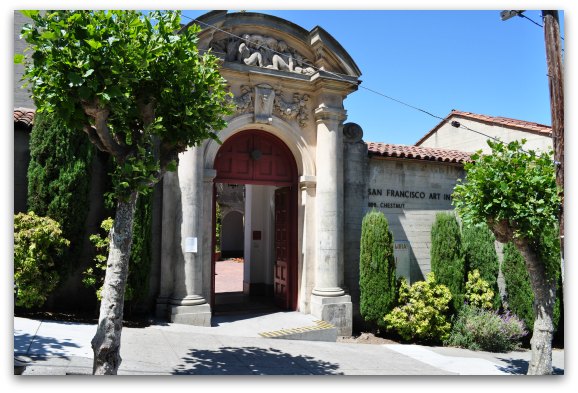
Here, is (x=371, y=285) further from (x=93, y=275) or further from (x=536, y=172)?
(x=93, y=275)

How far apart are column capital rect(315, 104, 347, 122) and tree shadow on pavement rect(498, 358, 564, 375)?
14.0 feet

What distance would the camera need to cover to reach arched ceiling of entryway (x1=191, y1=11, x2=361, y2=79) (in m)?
6.42

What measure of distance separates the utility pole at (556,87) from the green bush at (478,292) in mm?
3055

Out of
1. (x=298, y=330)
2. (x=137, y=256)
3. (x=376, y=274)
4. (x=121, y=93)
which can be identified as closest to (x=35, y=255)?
(x=137, y=256)

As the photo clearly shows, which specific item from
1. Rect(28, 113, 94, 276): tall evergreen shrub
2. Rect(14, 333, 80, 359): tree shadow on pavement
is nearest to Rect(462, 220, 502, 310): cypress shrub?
Rect(28, 113, 94, 276): tall evergreen shrub

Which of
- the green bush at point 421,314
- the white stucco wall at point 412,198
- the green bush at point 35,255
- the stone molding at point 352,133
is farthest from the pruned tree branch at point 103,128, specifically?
the green bush at point 421,314

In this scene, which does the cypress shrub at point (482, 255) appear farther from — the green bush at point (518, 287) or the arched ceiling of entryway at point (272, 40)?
the arched ceiling of entryway at point (272, 40)

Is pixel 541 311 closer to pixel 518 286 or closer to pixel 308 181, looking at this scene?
pixel 518 286

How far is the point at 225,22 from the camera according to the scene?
6.52 m

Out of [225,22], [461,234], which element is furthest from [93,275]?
[461,234]

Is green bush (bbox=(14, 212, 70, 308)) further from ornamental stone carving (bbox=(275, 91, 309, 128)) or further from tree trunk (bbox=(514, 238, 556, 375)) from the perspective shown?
tree trunk (bbox=(514, 238, 556, 375))

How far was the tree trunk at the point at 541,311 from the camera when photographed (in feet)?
16.9

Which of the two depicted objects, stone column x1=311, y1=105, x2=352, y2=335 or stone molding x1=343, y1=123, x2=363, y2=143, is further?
stone molding x1=343, y1=123, x2=363, y2=143

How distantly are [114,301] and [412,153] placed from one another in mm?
6033
